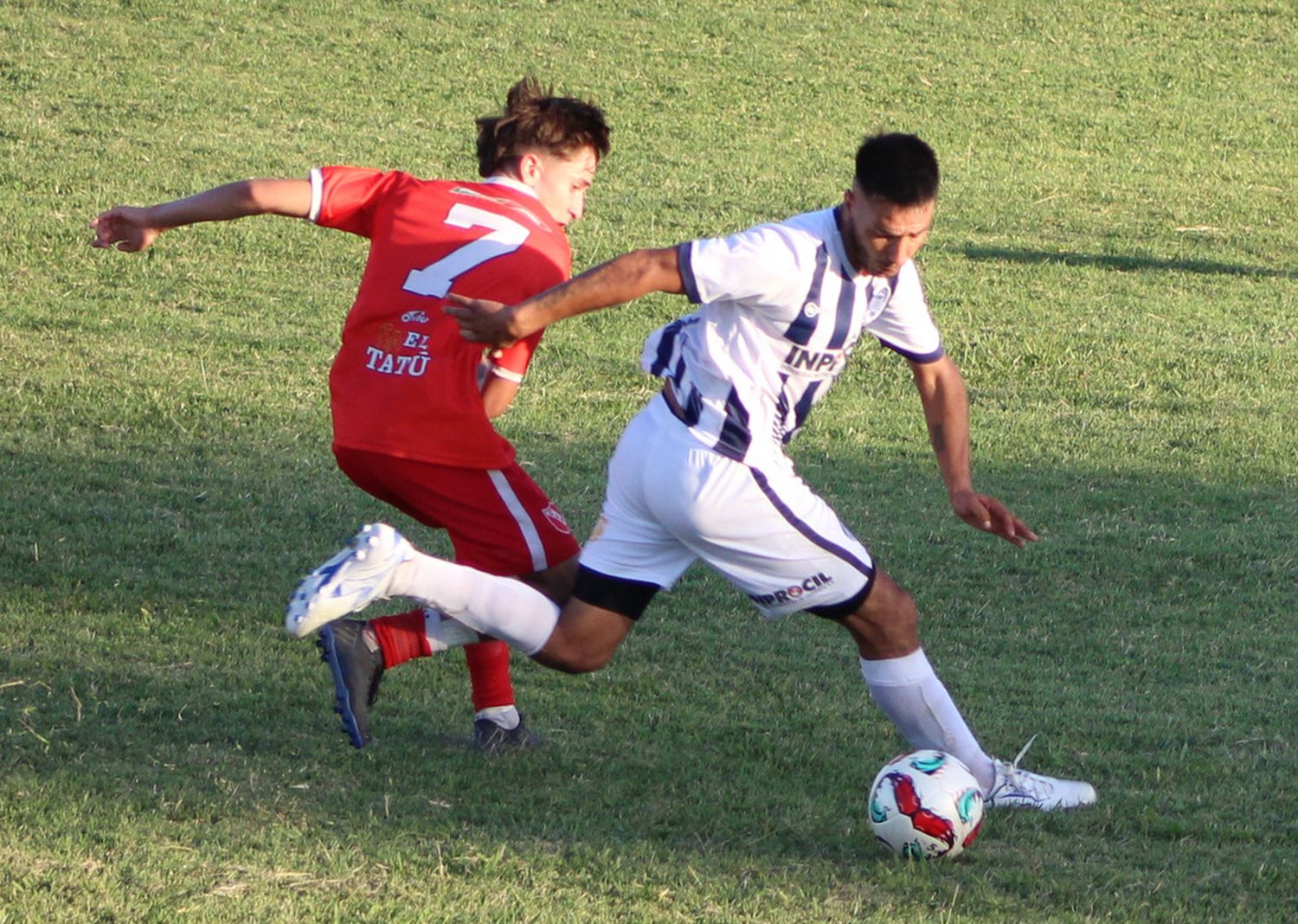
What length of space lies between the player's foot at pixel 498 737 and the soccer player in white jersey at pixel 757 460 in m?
0.33

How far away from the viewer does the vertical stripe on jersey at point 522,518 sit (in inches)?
185

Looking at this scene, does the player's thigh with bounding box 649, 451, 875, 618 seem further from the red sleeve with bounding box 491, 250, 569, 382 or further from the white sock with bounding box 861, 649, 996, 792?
the red sleeve with bounding box 491, 250, 569, 382

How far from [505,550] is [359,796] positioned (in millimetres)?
798

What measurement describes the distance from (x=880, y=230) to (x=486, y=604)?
1411 millimetres

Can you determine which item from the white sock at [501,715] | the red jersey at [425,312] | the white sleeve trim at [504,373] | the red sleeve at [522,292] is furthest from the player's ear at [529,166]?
the white sock at [501,715]

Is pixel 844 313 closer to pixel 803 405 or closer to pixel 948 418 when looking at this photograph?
pixel 803 405

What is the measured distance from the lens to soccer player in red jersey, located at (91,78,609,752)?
4629 mm

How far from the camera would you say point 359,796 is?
4.39m

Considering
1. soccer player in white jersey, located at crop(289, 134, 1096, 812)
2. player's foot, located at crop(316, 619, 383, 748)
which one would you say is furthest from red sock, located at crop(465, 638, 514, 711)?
player's foot, located at crop(316, 619, 383, 748)

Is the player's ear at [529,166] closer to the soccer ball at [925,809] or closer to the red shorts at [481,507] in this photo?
the red shorts at [481,507]

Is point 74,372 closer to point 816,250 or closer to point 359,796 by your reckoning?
point 359,796

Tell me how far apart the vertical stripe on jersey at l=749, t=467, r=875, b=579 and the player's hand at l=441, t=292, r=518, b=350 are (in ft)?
Result: 2.30

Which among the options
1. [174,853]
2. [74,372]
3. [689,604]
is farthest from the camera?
[74,372]

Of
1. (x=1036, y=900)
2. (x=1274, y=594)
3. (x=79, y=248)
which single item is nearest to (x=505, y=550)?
(x=1036, y=900)
